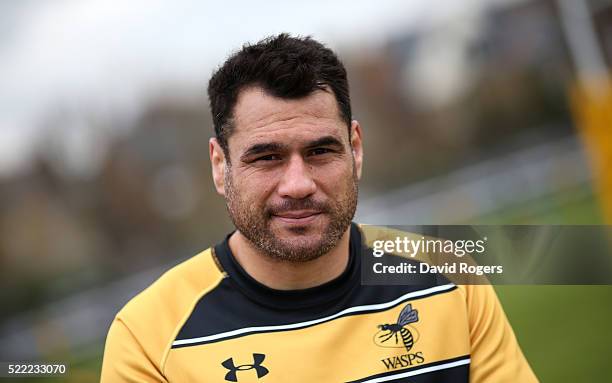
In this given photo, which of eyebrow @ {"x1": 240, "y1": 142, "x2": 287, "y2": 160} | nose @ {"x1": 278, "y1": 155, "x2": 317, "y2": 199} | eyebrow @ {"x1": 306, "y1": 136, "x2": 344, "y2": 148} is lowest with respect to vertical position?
nose @ {"x1": 278, "y1": 155, "x2": 317, "y2": 199}

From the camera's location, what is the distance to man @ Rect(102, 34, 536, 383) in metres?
1.72

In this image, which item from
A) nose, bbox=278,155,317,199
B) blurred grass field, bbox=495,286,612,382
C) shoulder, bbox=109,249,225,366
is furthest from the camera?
blurred grass field, bbox=495,286,612,382

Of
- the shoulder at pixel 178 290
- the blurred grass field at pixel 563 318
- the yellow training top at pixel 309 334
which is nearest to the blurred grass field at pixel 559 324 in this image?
the blurred grass field at pixel 563 318

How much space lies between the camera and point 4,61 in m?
2.34

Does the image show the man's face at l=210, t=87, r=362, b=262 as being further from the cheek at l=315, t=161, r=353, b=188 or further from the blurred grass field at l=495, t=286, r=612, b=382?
the blurred grass field at l=495, t=286, r=612, b=382

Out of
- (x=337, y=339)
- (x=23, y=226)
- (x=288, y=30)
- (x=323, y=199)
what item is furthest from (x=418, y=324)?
(x=23, y=226)

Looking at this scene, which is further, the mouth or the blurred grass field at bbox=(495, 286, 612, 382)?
the blurred grass field at bbox=(495, 286, 612, 382)

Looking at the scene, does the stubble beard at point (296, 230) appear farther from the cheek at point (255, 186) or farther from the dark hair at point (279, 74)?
the dark hair at point (279, 74)

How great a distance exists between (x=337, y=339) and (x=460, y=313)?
14.5 inches

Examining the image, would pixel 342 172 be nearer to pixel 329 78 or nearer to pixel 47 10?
pixel 329 78

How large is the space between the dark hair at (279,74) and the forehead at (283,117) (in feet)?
0.07

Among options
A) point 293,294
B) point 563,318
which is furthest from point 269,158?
point 563,318

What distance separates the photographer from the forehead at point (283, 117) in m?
1.71

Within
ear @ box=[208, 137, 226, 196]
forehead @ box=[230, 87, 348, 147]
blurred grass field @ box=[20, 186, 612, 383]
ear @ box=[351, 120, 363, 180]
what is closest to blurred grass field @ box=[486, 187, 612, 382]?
blurred grass field @ box=[20, 186, 612, 383]
